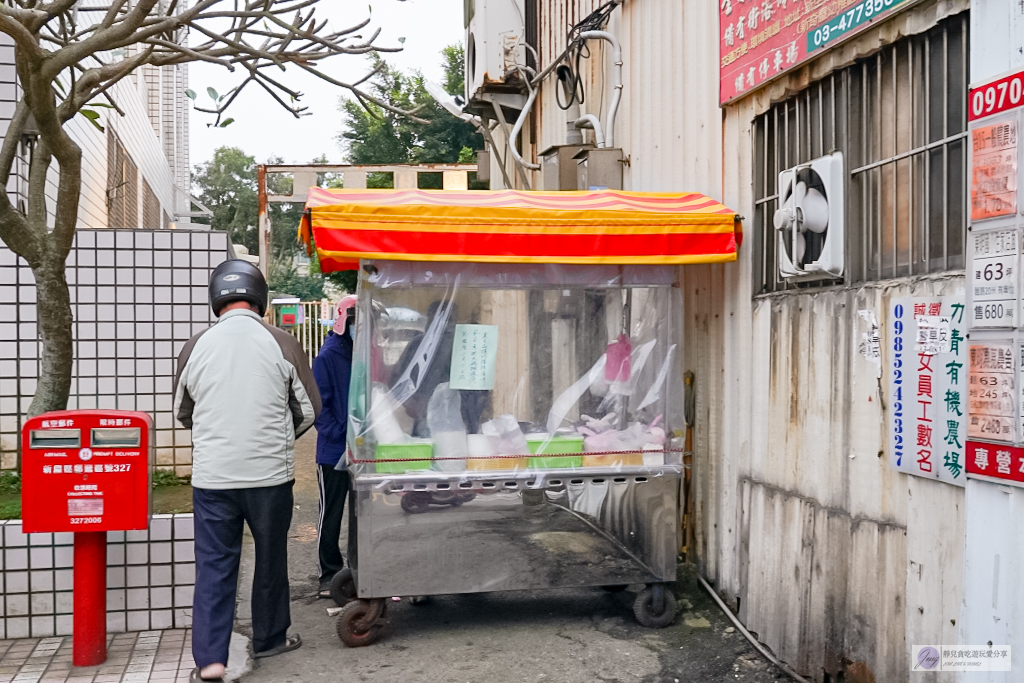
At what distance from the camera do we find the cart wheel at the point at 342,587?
5.91 meters

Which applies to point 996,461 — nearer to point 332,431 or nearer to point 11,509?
point 332,431

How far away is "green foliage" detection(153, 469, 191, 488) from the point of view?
6.91m

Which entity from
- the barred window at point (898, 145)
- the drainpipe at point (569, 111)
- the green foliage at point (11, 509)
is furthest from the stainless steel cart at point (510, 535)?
the drainpipe at point (569, 111)

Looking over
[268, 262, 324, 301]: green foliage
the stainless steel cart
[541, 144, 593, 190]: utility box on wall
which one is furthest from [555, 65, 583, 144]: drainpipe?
[268, 262, 324, 301]: green foliage

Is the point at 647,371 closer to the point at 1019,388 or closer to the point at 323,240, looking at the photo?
the point at 323,240

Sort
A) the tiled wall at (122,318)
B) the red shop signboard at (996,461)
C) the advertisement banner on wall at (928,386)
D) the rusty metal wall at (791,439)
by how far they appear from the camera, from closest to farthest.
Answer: the red shop signboard at (996,461) → the advertisement banner on wall at (928,386) → the rusty metal wall at (791,439) → the tiled wall at (122,318)

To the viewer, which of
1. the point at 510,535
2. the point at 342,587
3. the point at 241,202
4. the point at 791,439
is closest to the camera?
the point at 791,439

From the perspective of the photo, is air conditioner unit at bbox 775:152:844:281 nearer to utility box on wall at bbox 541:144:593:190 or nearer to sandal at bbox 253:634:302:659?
utility box on wall at bbox 541:144:593:190

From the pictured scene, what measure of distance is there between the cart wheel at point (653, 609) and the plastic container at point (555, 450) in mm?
858

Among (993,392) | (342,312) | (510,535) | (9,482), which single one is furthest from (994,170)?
(9,482)

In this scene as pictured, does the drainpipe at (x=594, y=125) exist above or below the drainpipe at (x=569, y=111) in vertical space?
below

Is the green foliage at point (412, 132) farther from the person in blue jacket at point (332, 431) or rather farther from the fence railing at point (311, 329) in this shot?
the person in blue jacket at point (332, 431)

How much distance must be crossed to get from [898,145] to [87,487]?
4.16m
